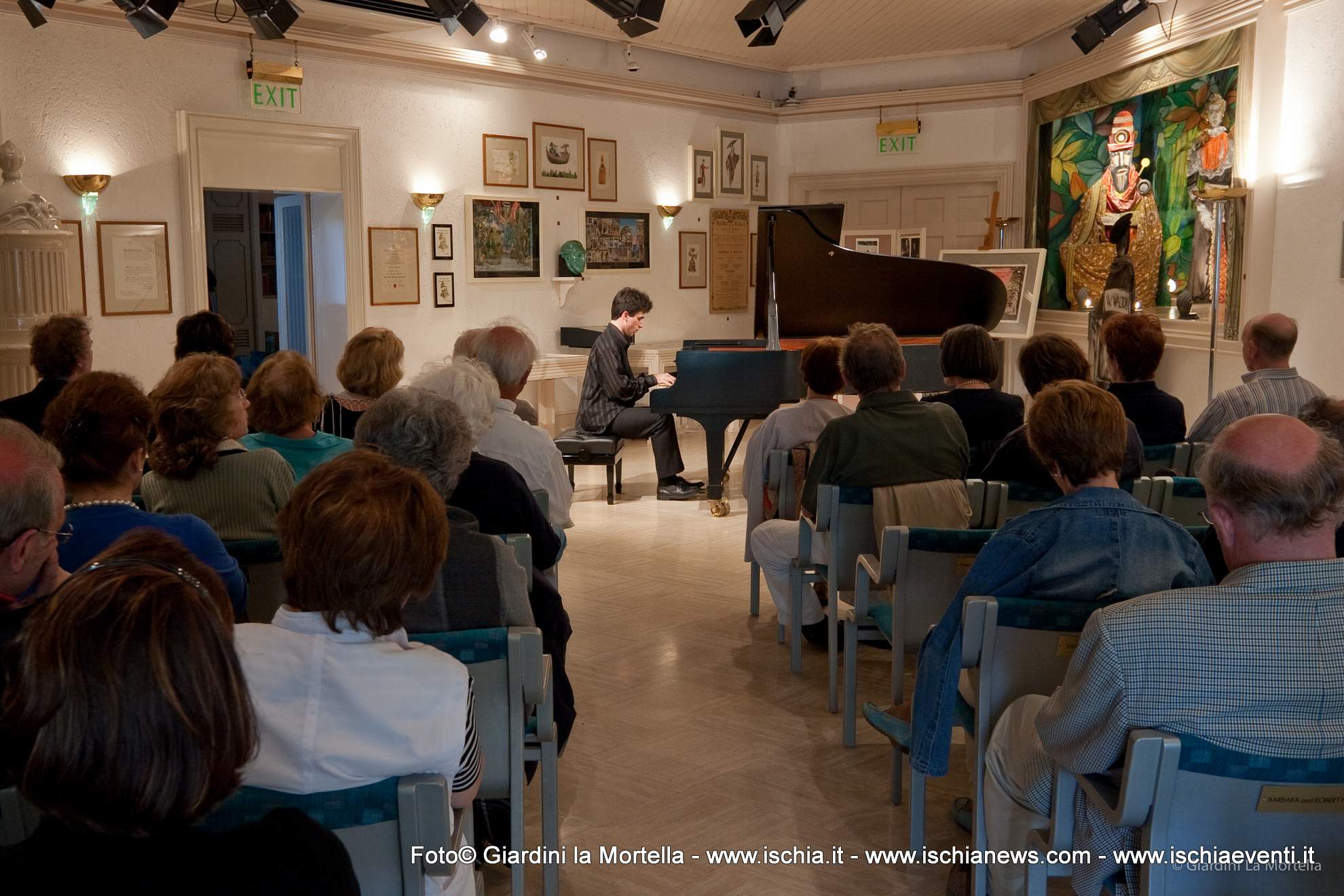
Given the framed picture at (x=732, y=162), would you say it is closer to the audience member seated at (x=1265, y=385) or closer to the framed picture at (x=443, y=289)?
the framed picture at (x=443, y=289)

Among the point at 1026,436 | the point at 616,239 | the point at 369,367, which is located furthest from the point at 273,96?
the point at 1026,436

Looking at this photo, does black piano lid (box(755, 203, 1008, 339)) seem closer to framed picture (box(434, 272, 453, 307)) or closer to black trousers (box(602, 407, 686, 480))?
black trousers (box(602, 407, 686, 480))

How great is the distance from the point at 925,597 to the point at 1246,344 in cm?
216

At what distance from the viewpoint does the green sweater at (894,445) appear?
13.3 ft

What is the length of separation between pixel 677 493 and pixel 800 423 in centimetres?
311

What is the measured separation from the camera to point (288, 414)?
3.78 m

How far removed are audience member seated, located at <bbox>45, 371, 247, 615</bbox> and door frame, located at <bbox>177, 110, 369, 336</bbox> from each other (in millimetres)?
5710

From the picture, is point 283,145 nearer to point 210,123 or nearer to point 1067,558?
point 210,123

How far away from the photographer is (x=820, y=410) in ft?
16.9

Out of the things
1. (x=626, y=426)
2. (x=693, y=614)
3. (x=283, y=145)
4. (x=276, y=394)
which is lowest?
(x=693, y=614)

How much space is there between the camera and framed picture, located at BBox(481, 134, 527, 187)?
9.88m

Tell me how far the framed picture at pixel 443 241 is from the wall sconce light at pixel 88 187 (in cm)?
272

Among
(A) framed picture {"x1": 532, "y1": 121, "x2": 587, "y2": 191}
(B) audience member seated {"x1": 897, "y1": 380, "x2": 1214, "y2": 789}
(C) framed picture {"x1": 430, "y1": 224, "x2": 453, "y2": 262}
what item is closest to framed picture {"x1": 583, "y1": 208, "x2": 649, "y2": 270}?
(A) framed picture {"x1": 532, "y1": 121, "x2": 587, "y2": 191}

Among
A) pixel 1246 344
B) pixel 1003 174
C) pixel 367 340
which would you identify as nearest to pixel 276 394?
pixel 367 340
